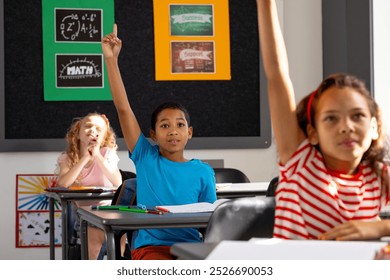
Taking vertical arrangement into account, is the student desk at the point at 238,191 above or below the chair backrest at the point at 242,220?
below

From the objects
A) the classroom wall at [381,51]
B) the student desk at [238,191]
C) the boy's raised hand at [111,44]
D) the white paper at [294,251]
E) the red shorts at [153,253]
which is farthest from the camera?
the classroom wall at [381,51]

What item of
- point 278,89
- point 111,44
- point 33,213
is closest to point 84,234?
point 111,44

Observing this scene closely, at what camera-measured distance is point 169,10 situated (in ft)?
18.0

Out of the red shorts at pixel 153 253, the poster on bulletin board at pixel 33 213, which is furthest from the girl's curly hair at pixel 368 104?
the poster on bulletin board at pixel 33 213

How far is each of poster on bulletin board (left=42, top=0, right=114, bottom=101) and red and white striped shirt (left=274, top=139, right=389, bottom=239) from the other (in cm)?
400

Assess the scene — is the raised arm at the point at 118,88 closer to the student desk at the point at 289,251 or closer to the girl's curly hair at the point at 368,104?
the girl's curly hair at the point at 368,104

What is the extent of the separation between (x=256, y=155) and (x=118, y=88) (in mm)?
2949

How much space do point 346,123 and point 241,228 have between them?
44 cm

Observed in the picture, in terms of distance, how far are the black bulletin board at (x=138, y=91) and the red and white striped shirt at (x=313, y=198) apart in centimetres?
394

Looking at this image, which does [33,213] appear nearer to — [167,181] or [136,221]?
[167,181]

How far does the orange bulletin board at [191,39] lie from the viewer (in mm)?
5484

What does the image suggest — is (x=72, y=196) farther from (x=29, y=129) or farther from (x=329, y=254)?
(x=329, y=254)

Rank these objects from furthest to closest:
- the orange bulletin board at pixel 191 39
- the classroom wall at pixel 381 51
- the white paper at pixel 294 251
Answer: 1. the orange bulletin board at pixel 191 39
2. the classroom wall at pixel 381 51
3. the white paper at pixel 294 251
